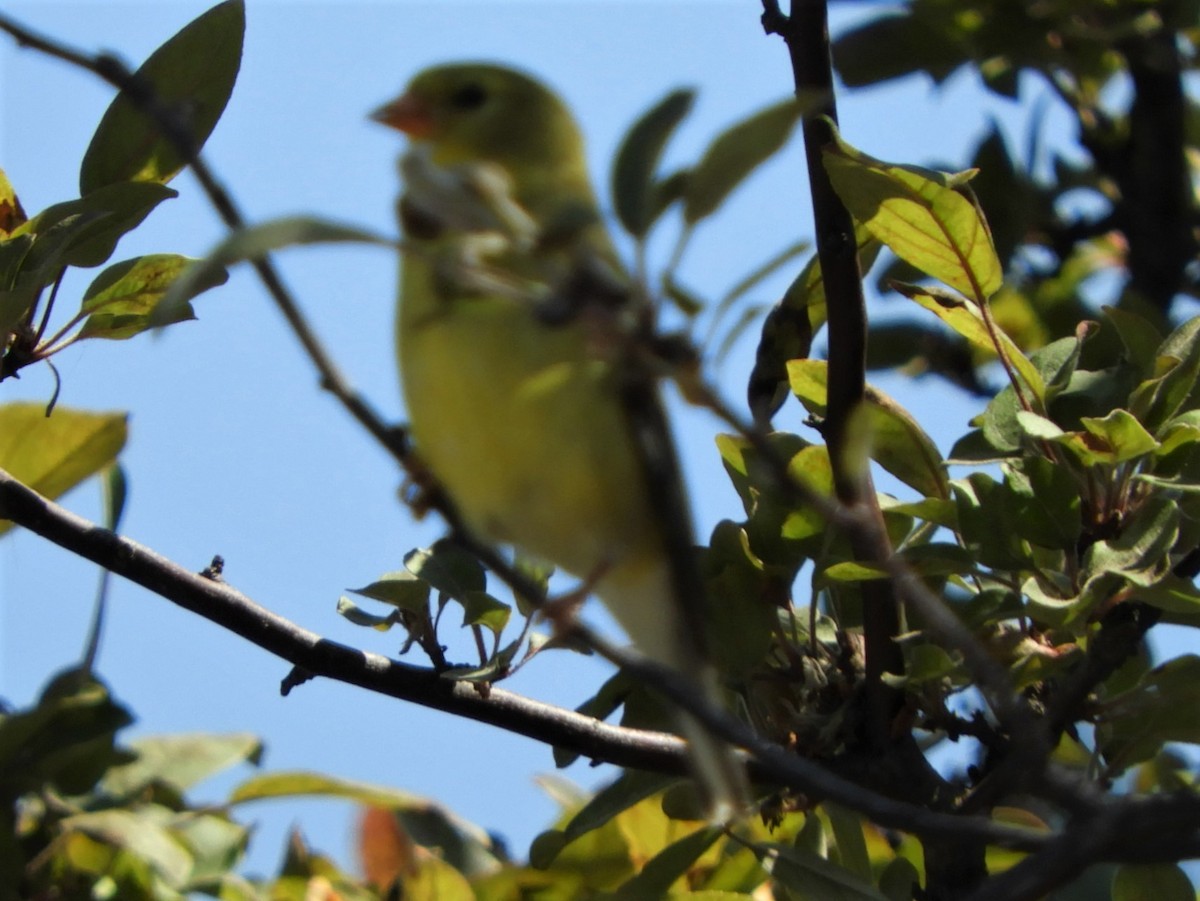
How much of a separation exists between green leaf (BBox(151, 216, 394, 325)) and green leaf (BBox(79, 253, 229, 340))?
1.11 m

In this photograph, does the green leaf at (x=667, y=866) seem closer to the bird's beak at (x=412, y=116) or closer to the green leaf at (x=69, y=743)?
the green leaf at (x=69, y=743)

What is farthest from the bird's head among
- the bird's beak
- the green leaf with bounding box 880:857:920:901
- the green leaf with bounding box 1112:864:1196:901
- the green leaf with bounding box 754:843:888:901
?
the green leaf with bounding box 1112:864:1196:901

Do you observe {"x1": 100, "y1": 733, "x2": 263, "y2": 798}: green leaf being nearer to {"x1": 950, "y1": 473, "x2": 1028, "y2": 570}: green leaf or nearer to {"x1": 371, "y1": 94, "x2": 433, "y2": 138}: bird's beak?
{"x1": 371, "y1": 94, "x2": 433, "y2": 138}: bird's beak

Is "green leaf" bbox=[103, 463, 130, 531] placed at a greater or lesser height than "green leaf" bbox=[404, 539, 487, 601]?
greater

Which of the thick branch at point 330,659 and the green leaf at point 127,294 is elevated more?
the green leaf at point 127,294

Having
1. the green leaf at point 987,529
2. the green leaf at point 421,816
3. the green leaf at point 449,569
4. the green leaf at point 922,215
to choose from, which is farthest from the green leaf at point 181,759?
the green leaf at point 922,215

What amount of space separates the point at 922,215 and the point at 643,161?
87 cm

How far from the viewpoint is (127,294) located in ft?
7.20

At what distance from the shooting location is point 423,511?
1.83m

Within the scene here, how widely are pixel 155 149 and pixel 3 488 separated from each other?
650mm

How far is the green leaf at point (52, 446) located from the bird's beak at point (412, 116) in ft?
2.58

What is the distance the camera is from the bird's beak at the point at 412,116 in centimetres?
206

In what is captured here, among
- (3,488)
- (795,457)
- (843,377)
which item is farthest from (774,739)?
(3,488)

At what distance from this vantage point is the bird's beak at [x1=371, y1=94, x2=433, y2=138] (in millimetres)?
2057
